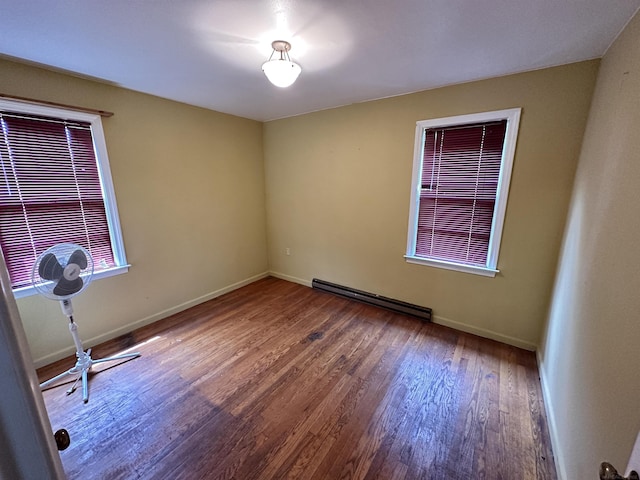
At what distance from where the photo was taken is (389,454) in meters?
1.55

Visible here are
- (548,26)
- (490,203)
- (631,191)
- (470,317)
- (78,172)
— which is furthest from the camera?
(470,317)

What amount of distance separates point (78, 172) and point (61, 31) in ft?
3.77

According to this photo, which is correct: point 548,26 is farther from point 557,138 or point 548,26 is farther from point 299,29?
point 299,29

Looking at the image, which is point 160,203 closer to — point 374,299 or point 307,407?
point 307,407

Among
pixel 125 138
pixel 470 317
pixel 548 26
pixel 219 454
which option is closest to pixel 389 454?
pixel 219 454

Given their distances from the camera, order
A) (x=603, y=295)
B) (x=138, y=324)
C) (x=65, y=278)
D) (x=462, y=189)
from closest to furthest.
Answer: (x=603, y=295) → (x=65, y=278) → (x=462, y=189) → (x=138, y=324)

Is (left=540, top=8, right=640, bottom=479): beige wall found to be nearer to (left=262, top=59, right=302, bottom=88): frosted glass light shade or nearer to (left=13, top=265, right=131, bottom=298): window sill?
(left=262, top=59, right=302, bottom=88): frosted glass light shade

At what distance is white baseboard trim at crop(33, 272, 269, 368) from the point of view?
Answer: 2316mm

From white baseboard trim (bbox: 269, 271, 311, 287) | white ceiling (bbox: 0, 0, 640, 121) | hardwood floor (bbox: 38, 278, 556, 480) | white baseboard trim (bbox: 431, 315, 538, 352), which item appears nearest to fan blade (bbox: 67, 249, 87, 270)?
hardwood floor (bbox: 38, 278, 556, 480)

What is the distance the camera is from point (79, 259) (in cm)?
206

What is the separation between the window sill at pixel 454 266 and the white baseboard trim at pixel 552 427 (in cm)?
83

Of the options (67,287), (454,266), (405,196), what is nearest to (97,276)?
(67,287)

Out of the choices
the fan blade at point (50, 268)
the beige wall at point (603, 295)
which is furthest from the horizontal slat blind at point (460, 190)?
the fan blade at point (50, 268)

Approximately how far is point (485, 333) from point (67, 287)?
372 cm
